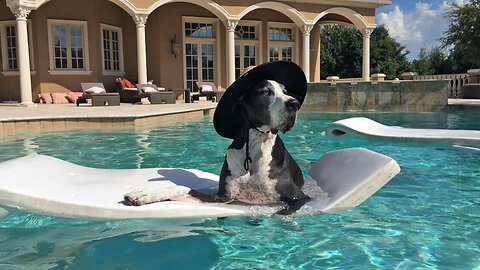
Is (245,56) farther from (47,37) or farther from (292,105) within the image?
(292,105)

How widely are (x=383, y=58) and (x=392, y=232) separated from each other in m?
39.9

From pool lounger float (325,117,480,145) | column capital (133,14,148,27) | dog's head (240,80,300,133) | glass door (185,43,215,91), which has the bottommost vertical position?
pool lounger float (325,117,480,145)

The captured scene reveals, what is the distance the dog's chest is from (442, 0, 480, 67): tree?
2421cm

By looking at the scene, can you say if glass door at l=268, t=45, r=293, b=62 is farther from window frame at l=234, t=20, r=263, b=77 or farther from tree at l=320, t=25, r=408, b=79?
tree at l=320, t=25, r=408, b=79

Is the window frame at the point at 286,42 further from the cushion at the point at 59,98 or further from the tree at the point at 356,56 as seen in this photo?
the tree at the point at 356,56

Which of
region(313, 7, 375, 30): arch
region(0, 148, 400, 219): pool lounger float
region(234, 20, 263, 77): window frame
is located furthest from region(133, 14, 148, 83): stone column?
region(0, 148, 400, 219): pool lounger float

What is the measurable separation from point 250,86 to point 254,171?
498 millimetres

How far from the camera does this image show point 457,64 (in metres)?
36.4

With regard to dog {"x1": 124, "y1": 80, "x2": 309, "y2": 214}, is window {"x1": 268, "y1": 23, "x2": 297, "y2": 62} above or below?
above

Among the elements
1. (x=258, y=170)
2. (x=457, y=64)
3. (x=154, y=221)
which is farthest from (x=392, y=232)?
(x=457, y=64)

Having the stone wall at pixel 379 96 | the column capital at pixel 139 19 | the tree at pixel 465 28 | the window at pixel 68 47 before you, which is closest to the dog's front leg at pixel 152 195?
the stone wall at pixel 379 96

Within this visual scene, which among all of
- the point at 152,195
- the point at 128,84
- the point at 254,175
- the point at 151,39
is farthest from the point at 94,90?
the point at 254,175

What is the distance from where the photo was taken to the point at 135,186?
3.05 meters

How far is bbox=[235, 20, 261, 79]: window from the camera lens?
1856 centimetres
